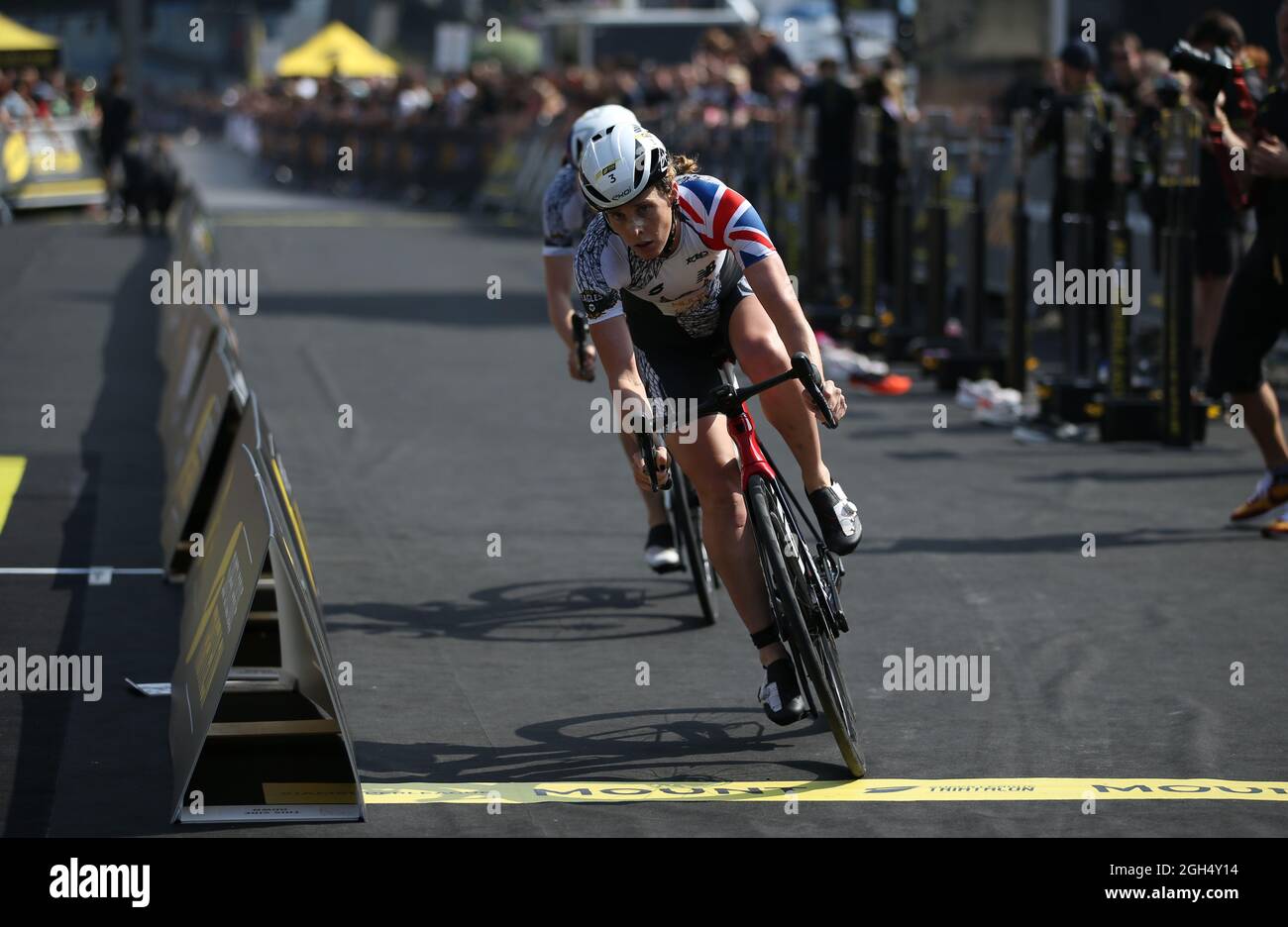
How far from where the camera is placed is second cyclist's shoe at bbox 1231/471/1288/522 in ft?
33.8

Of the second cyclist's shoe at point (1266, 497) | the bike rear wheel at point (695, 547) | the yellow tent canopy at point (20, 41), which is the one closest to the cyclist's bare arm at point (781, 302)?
the bike rear wheel at point (695, 547)

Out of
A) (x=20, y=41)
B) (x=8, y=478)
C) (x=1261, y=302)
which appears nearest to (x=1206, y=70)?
(x=1261, y=302)

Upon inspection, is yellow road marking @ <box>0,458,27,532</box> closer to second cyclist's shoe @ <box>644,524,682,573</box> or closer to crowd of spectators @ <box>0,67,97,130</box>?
second cyclist's shoe @ <box>644,524,682,573</box>

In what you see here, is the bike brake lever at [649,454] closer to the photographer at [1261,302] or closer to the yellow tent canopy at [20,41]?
the photographer at [1261,302]

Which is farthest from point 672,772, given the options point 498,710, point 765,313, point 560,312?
point 560,312

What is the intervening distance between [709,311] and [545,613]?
230 centimetres

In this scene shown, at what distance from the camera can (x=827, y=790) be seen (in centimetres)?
639

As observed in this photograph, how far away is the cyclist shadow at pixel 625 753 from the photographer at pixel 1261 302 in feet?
12.8

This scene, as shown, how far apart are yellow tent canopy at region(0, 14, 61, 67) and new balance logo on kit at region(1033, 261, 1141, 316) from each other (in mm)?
31042

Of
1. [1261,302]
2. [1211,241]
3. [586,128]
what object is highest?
[586,128]

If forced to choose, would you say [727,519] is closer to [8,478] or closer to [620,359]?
[620,359]

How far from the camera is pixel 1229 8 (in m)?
20.2
